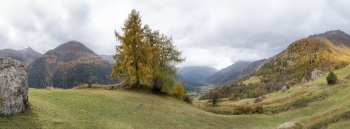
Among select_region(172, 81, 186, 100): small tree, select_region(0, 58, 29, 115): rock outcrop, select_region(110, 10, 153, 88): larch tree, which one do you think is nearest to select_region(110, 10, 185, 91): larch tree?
select_region(110, 10, 153, 88): larch tree

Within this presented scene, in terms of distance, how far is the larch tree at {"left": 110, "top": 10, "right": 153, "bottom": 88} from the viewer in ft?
180

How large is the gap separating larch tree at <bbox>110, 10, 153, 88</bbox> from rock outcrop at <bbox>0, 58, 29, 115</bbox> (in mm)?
29744

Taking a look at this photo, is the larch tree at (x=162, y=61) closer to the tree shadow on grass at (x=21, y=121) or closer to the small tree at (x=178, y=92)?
the small tree at (x=178, y=92)

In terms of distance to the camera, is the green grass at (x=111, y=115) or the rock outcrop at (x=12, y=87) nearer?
the rock outcrop at (x=12, y=87)

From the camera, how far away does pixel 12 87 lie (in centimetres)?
2323

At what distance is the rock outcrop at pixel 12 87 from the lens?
22.3 m

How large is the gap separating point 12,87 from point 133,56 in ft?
108

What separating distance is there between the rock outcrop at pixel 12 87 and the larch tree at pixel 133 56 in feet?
97.6

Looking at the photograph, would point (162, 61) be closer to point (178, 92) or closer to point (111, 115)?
point (178, 92)

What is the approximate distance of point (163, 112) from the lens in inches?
1554

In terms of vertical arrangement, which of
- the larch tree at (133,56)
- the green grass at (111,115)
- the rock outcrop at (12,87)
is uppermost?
the larch tree at (133,56)

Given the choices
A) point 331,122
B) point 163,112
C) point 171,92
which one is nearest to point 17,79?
point 163,112

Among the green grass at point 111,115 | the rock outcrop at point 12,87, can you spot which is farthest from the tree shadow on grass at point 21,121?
the rock outcrop at point 12,87

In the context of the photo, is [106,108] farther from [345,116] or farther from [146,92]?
[345,116]
